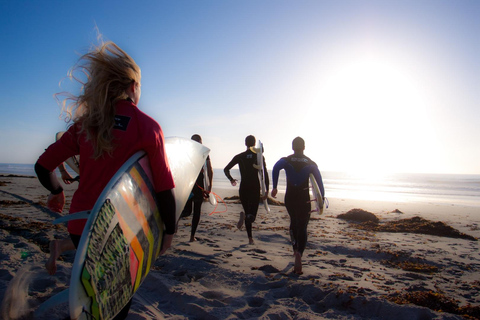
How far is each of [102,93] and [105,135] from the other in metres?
0.24

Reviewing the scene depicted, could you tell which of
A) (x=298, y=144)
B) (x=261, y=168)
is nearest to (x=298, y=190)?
(x=298, y=144)

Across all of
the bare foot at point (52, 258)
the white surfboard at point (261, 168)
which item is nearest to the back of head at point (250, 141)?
the white surfboard at point (261, 168)

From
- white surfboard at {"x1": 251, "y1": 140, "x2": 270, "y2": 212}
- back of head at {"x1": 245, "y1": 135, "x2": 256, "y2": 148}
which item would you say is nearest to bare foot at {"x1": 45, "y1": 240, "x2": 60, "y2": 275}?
white surfboard at {"x1": 251, "y1": 140, "x2": 270, "y2": 212}

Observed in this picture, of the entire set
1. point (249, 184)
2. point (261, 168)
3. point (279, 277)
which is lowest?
point (279, 277)

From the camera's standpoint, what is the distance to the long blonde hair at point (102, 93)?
5.09 ft

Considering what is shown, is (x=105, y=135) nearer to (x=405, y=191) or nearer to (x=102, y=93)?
(x=102, y=93)

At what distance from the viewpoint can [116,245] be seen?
1.56 meters

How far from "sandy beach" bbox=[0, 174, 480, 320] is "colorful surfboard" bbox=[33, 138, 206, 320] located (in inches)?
51.2

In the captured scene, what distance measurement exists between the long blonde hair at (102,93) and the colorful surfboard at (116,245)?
21cm

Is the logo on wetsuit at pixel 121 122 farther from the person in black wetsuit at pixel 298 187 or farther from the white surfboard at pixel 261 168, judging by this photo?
the white surfboard at pixel 261 168

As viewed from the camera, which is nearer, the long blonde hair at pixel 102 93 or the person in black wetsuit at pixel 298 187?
the long blonde hair at pixel 102 93

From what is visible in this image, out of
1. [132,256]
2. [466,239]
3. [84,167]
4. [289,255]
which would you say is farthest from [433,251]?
[84,167]

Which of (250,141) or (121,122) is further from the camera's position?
(250,141)

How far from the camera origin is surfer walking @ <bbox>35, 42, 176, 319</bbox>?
1.58 metres
